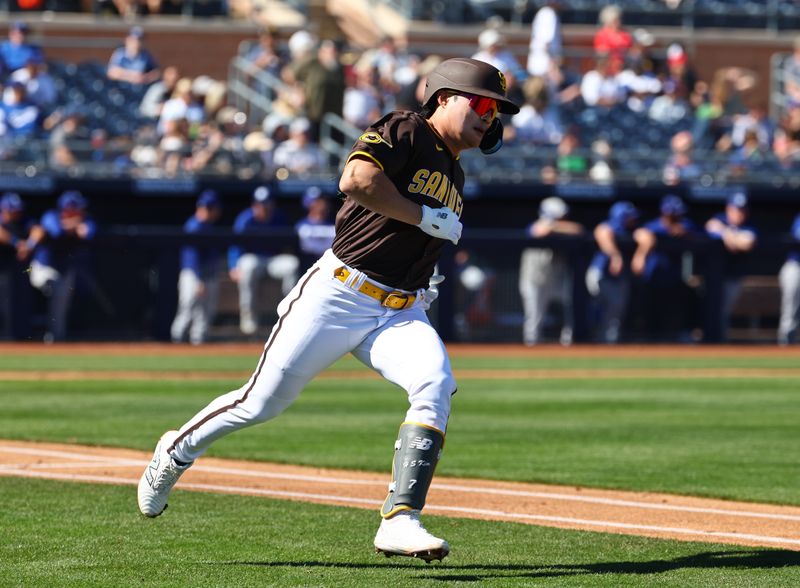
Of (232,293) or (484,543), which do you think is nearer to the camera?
(484,543)

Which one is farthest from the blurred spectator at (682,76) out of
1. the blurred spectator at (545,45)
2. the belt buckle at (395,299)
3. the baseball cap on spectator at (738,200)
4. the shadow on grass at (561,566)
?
the belt buckle at (395,299)

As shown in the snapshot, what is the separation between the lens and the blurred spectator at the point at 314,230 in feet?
59.4

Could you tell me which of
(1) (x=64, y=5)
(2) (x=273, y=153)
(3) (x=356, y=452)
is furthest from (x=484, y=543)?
(1) (x=64, y=5)

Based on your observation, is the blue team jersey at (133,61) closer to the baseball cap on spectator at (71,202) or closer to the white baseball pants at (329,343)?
the baseball cap on spectator at (71,202)

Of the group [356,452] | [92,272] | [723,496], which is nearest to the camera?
[723,496]

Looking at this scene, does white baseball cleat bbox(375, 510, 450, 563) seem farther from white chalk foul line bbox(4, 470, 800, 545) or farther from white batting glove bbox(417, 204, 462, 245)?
white chalk foul line bbox(4, 470, 800, 545)

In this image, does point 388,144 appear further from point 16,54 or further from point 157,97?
point 16,54

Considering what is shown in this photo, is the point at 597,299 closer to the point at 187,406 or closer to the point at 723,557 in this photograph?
the point at 187,406

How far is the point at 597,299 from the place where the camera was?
62.3ft

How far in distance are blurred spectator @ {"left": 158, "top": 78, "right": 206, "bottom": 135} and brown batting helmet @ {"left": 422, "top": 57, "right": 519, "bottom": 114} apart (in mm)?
14124

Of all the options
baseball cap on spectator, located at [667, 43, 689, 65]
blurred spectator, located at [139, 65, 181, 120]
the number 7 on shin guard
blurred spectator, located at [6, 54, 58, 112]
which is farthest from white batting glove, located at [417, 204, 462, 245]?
baseball cap on spectator, located at [667, 43, 689, 65]

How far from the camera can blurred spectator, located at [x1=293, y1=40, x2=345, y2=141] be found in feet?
62.3

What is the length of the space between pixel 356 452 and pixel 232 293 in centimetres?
946

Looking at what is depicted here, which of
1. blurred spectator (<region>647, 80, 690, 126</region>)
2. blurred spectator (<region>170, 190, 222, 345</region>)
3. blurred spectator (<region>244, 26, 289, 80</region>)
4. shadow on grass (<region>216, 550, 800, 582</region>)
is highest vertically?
blurred spectator (<region>244, 26, 289, 80</region>)
